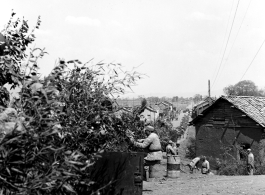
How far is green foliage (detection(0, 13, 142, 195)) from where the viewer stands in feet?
9.95

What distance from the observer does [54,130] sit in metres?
3.13

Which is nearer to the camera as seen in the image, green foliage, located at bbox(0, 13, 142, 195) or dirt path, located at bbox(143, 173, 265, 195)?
green foliage, located at bbox(0, 13, 142, 195)

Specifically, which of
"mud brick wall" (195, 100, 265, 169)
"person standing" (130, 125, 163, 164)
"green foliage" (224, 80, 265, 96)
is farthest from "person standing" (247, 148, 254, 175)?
"green foliage" (224, 80, 265, 96)

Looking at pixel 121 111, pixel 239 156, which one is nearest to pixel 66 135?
pixel 121 111

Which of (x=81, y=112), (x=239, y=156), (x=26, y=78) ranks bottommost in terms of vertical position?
(x=239, y=156)

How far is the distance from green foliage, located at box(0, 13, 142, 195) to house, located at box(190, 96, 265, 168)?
18106 millimetres

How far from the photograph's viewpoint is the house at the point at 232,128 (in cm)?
2212

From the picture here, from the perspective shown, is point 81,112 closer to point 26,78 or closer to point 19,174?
point 26,78

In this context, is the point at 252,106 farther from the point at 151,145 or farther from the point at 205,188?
the point at 151,145

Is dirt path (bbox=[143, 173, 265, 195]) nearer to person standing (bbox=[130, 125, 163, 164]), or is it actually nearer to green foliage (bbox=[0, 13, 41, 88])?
person standing (bbox=[130, 125, 163, 164])

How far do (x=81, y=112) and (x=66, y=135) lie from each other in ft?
1.33

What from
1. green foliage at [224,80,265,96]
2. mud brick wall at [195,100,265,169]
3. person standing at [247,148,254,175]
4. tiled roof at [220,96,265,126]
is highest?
green foliage at [224,80,265,96]

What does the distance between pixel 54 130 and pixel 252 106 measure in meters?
22.6

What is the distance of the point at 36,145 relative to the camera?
10.4 ft
